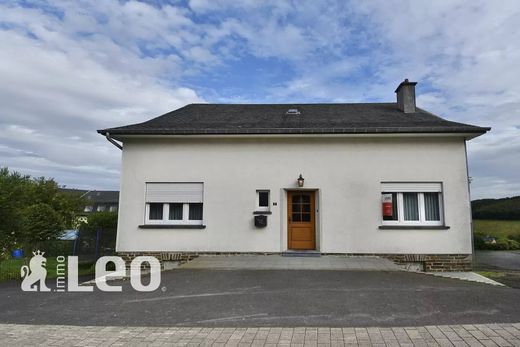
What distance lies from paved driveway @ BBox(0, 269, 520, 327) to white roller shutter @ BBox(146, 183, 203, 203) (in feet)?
11.1

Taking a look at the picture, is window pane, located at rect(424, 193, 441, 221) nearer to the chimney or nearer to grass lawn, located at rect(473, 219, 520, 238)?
the chimney

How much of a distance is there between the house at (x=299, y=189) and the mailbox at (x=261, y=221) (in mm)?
28

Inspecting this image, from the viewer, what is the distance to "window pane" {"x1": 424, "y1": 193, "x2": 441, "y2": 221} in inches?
413

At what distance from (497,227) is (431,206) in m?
14.0

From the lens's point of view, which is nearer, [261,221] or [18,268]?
[261,221]

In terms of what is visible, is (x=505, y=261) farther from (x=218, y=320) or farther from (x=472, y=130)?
(x=218, y=320)

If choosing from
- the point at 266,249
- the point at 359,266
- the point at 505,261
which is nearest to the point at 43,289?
the point at 266,249

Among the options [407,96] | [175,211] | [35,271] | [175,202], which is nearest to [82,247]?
[35,271]

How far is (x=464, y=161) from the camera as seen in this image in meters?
10.3

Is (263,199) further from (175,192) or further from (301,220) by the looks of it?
(175,192)

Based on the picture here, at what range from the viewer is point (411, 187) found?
1050cm

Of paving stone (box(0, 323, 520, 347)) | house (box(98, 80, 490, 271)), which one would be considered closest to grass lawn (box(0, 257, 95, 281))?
house (box(98, 80, 490, 271))

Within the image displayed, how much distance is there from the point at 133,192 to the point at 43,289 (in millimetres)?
3839

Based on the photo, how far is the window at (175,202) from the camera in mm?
10930
